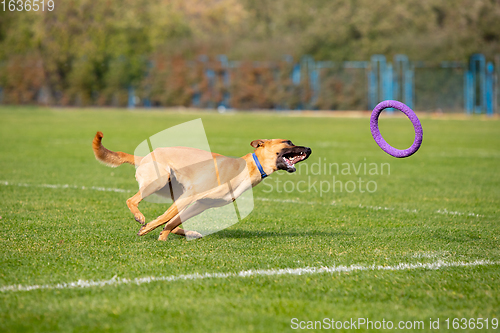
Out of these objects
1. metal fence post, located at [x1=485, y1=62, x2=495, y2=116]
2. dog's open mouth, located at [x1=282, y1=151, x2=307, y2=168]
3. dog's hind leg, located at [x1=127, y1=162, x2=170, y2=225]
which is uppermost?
dog's open mouth, located at [x1=282, y1=151, x2=307, y2=168]

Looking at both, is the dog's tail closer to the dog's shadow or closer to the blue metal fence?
the dog's shadow

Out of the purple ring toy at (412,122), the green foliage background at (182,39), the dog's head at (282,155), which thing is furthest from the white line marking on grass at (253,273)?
the green foliage background at (182,39)

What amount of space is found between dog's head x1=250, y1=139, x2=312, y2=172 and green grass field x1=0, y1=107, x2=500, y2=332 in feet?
2.95

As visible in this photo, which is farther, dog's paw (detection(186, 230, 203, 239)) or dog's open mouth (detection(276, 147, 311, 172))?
dog's paw (detection(186, 230, 203, 239))

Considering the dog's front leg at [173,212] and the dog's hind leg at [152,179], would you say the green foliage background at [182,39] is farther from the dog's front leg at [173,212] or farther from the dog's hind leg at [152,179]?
the dog's front leg at [173,212]

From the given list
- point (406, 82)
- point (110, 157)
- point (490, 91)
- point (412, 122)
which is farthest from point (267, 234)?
point (406, 82)

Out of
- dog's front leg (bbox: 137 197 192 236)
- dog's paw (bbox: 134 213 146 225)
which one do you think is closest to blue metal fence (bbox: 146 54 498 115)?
dog's front leg (bbox: 137 197 192 236)

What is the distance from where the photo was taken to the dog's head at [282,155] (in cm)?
647

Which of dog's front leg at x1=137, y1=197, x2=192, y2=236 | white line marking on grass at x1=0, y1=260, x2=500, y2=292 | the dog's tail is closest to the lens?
white line marking on grass at x1=0, y1=260, x2=500, y2=292

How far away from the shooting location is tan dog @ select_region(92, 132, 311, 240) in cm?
644

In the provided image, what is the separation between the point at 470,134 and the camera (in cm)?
2495

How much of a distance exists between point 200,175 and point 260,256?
1194 millimetres

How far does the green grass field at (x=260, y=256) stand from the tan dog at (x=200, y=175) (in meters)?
0.41

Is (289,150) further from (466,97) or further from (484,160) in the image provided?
(466,97)
